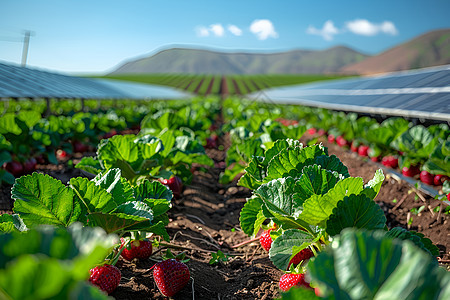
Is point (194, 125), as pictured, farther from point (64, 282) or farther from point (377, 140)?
Result: point (64, 282)

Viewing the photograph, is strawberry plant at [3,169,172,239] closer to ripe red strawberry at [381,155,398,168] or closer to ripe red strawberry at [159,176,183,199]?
ripe red strawberry at [159,176,183,199]

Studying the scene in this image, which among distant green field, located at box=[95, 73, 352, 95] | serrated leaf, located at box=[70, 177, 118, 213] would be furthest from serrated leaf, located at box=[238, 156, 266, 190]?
distant green field, located at box=[95, 73, 352, 95]

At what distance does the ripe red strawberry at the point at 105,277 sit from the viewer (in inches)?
68.7

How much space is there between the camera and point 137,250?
231 cm

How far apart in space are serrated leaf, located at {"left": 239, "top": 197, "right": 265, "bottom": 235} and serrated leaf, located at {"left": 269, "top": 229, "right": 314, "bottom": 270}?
0.36 metres

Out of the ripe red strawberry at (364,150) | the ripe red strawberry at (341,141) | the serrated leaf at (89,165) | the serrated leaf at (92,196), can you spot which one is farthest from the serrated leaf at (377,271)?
the ripe red strawberry at (341,141)

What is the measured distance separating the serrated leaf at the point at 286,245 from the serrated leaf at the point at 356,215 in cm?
26

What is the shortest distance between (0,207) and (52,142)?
162cm

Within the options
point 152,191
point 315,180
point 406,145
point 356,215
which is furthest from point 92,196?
point 406,145

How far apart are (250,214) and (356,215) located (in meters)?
0.81

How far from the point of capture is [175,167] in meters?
4.01

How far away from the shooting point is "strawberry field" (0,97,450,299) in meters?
0.78

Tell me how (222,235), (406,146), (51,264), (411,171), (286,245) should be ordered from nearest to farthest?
(51,264)
(286,245)
(222,235)
(406,146)
(411,171)

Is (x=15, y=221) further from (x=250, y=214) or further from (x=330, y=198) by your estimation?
(x=330, y=198)
